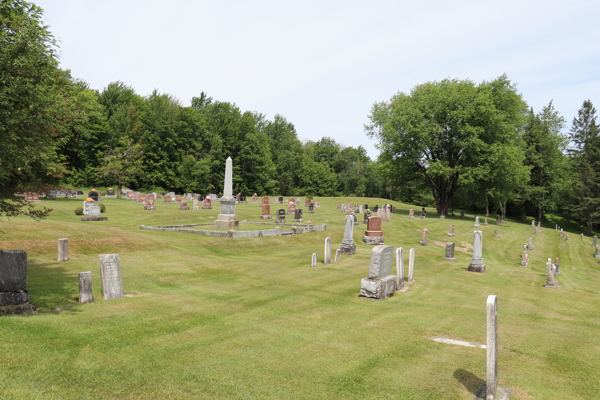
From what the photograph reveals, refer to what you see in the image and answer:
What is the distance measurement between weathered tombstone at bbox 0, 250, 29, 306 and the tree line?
18.5m

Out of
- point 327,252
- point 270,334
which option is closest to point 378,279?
point 270,334

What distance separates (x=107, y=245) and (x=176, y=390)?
14.3 meters

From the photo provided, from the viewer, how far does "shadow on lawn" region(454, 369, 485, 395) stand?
6535 millimetres

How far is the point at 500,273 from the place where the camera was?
21.4 m

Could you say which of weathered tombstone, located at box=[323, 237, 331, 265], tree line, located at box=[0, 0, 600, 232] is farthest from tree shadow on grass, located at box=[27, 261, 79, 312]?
tree line, located at box=[0, 0, 600, 232]

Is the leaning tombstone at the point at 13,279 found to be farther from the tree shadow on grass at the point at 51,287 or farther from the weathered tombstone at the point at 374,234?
the weathered tombstone at the point at 374,234

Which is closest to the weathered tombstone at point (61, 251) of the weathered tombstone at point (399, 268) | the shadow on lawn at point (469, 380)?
the weathered tombstone at point (399, 268)

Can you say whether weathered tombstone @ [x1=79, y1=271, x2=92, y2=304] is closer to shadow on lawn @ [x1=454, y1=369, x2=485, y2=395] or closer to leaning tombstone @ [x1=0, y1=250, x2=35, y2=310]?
leaning tombstone @ [x1=0, y1=250, x2=35, y2=310]

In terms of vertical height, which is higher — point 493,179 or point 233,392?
point 493,179

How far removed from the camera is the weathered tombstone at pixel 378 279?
512 inches

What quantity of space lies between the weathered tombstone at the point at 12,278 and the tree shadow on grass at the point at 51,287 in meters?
0.59

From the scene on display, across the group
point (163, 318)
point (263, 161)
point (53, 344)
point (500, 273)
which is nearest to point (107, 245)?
point (163, 318)

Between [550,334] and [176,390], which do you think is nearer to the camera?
[176,390]

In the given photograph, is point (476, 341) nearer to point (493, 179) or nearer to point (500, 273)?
point (500, 273)
